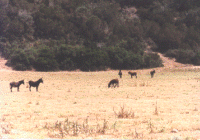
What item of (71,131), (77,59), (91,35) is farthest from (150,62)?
(71,131)

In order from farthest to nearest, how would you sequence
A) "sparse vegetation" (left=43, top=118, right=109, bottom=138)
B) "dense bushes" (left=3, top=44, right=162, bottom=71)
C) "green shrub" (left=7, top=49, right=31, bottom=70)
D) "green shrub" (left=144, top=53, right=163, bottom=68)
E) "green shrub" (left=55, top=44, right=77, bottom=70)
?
"green shrub" (left=144, top=53, right=163, bottom=68) → "green shrub" (left=55, top=44, right=77, bottom=70) → "dense bushes" (left=3, top=44, right=162, bottom=71) → "green shrub" (left=7, top=49, right=31, bottom=70) → "sparse vegetation" (left=43, top=118, right=109, bottom=138)

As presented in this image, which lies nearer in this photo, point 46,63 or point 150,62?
point 46,63

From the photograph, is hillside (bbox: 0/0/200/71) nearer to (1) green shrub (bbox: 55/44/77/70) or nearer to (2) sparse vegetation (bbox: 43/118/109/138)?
(1) green shrub (bbox: 55/44/77/70)

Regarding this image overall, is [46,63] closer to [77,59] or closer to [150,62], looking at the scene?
[77,59]

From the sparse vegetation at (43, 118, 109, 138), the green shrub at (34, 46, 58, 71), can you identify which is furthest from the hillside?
the sparse vegetation at (43, 118, 109, 138)

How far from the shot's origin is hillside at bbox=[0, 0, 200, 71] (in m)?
46.8

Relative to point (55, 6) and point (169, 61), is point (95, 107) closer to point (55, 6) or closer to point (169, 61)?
point (169, 61)

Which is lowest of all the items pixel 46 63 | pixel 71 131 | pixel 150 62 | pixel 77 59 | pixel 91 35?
pixel 71 131

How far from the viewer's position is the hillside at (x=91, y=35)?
46781 mm

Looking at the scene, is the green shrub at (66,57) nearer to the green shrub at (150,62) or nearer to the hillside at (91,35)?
the hillside at (91,35)

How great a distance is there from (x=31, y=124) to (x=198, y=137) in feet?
17.8

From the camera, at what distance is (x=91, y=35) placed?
57.9 meters

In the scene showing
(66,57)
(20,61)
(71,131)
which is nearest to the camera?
(71,131)

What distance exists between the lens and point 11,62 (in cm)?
4503
